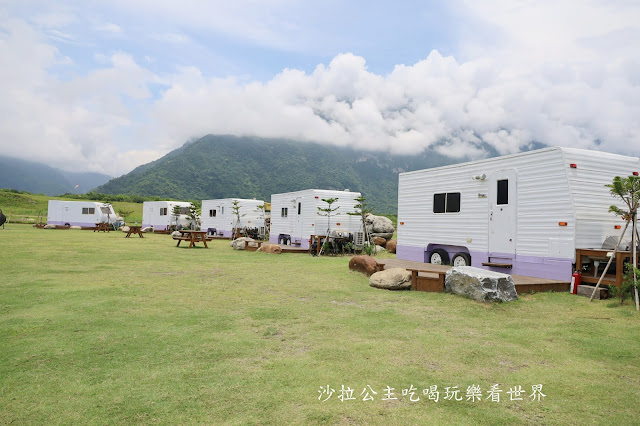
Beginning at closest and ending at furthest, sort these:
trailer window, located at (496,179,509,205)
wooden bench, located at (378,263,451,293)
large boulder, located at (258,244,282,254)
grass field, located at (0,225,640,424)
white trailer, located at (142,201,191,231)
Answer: grass field, located at (0,225,640,424) < wooden bench, located at (378,263,451,293) < trailer window, located at (496,179,509,205) < large boulder, located at (258,244,282,254) < white trailer, located at (142,201,191,231)

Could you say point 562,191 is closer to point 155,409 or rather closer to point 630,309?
point 630,309

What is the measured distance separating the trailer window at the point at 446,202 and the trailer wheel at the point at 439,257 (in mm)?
1223

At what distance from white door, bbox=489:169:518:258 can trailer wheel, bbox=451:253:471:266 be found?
851 mm

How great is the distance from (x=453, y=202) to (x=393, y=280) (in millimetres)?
3956

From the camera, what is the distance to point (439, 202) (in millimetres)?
12148

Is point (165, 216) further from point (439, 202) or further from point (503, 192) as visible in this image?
point (503, 192)

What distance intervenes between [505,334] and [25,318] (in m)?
6.45

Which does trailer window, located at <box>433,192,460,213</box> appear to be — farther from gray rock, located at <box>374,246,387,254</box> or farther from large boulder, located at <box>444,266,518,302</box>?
gray rock, located at <box>374,246,387,254</box>

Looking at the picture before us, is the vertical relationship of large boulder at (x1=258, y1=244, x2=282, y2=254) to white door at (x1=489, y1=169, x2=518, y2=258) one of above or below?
below

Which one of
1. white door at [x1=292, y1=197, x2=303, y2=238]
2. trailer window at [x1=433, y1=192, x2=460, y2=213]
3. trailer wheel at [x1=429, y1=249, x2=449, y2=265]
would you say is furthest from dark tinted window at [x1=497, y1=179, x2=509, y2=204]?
white door at [x1=292, y1=197, x2=303, y2=238]

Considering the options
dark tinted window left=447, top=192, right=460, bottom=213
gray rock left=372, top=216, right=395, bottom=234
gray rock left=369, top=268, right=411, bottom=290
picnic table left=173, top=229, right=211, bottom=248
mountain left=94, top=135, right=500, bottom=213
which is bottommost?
gray rock left=369, top=268, right=411, bottom=290

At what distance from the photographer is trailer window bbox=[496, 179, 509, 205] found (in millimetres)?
9969

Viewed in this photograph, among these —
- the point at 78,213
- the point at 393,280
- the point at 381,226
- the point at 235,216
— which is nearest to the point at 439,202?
the point at 393,280

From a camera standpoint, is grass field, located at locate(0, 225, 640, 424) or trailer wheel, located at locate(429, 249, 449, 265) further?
trailer wheel, located at locate(429, 249, 449, 265)
